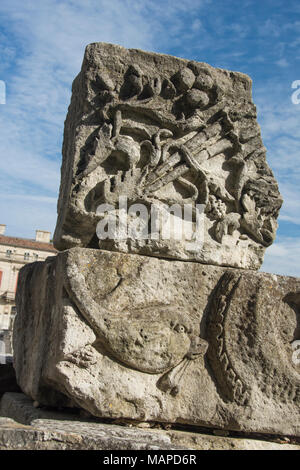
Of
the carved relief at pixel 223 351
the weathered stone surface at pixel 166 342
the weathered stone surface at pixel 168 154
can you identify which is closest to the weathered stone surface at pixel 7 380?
the weathered stone surface at pixel 166 342

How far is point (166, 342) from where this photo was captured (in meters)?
2.56

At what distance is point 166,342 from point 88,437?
804 millimetres

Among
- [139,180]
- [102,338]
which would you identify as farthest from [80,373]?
[139,180]

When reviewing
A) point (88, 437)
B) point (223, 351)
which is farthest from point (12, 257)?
point (88, 437)

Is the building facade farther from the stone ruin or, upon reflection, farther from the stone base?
the stone base

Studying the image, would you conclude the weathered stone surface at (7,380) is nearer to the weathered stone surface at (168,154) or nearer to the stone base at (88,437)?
the stone base at (88,437)

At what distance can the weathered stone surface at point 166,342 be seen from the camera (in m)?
2.44

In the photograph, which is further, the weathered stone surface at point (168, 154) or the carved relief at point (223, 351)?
the weathered stone surface at point (168, 154)

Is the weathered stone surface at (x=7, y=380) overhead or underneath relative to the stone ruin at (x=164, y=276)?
underneath

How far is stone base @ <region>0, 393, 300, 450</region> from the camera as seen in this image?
182 cm

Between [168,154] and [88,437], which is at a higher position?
[168,154]

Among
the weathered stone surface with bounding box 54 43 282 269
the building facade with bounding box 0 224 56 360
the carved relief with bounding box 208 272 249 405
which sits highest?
the building facade with bounding box 0 224 56 360

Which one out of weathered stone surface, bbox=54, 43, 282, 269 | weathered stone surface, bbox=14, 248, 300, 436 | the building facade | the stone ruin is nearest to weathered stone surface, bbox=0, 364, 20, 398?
the stone ruin

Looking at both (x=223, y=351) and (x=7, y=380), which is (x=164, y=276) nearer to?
(x=223, y=351)
